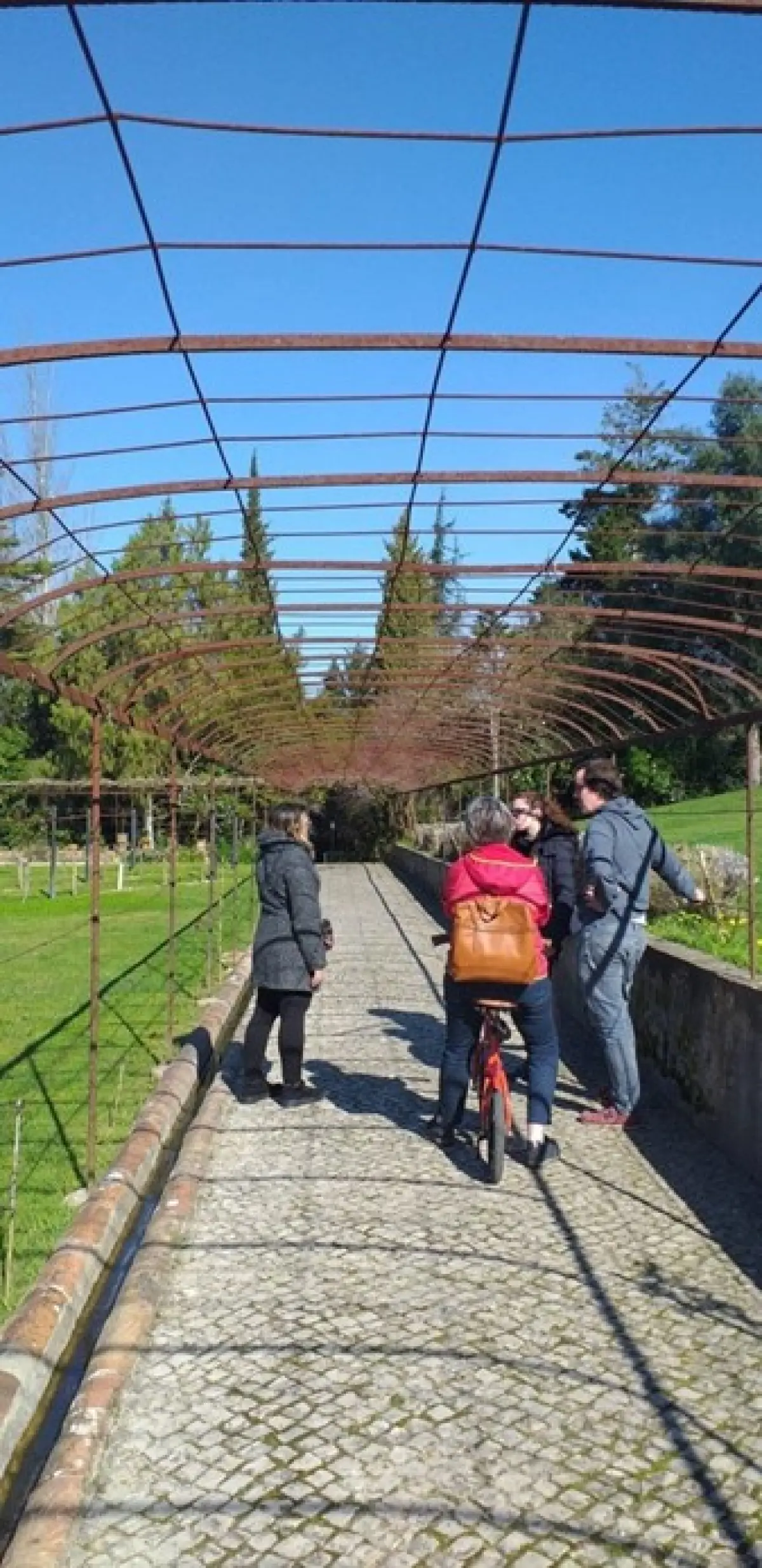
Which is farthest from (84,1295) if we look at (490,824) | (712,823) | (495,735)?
(712,823)

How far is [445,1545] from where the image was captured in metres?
2.74

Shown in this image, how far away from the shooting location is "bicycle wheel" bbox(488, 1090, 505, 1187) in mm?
5254

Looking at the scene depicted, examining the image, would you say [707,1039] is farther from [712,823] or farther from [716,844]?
[712,823]

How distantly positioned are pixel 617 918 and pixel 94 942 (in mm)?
2264

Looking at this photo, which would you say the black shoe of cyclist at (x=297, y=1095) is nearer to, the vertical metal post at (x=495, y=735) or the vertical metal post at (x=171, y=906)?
the vertical metal post at (x=171, y=906)

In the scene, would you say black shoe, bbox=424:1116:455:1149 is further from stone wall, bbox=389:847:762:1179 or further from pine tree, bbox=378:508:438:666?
pine tree, bbox=378:508:438:666

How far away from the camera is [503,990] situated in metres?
5.46

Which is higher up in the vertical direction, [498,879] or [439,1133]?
[498,879]

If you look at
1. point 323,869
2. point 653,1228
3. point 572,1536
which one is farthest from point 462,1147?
point 323,869

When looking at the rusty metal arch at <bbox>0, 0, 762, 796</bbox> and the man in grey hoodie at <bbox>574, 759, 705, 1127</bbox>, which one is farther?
the man in grey hoodie at <bbox>574, 759, 705, 1127</bbox>

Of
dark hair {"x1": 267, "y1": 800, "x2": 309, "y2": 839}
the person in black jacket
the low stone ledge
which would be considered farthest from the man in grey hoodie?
the low stone ledge

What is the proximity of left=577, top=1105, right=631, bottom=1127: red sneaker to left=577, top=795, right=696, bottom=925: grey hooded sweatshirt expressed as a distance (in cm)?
86

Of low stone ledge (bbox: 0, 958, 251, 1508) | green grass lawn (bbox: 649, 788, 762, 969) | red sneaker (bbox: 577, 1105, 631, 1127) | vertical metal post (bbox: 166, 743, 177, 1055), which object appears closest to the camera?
low stone ledge (bbox: 0, 958, 251, 1508)

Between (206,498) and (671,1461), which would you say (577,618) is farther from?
(671,1461)
